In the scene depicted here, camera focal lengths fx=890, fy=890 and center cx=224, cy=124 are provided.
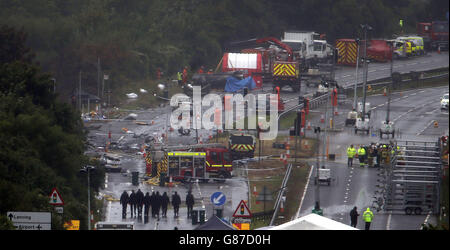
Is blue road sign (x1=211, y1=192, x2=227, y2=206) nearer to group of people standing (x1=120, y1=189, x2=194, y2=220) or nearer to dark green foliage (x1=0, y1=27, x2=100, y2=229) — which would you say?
dark green foliage (x1=0, y1=27, x2=100, y2=229)

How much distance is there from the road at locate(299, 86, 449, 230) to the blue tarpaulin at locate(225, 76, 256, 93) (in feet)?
19.5

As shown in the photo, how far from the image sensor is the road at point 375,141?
2828 centimetres

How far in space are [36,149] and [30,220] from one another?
12.0 metres

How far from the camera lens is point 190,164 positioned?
34.3m

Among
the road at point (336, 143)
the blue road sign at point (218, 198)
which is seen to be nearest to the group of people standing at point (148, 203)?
the road at point (336, 143)

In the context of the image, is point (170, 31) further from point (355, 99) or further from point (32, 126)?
point (32, 126)

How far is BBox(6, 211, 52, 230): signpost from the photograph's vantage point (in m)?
16.5

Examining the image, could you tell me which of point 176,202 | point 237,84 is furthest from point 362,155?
point 237,84

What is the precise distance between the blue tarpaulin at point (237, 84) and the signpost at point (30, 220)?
35.5m

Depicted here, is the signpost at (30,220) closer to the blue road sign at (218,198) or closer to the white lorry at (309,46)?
the blue road sign at (218,198)

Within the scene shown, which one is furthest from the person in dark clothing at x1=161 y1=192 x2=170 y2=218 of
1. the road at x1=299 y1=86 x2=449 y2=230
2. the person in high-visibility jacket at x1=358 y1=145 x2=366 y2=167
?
the person in high-visibility jacket at x1=358 y1=145 x2=366 y2=167

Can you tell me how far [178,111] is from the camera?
46594 millimetres

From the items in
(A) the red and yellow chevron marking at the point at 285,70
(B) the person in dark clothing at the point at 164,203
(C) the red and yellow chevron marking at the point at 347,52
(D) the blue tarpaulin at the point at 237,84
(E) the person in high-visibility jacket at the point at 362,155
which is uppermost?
(C) the red and yellow chevron marking at the point at 347,52
